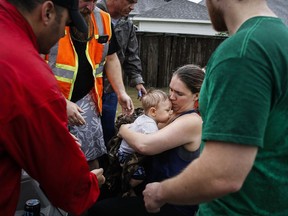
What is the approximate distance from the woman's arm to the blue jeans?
1.45 meters

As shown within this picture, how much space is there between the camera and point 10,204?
1562mm

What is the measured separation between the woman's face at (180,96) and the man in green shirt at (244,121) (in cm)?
136

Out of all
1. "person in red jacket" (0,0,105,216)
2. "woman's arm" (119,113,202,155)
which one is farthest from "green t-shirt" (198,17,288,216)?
"woman's arm" (119,113,202,155)

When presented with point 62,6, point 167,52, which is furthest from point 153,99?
point 167,52

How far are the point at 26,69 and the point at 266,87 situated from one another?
83cm

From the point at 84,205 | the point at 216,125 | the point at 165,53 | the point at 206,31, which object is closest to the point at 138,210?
the point at 84,205

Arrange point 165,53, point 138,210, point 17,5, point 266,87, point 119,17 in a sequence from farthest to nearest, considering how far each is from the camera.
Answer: point 165,53 < point 119,17 < point 138,210 < point 17,5 < point 266,87

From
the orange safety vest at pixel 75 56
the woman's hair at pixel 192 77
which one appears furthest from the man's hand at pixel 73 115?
the woman's hair at pixel 192 77

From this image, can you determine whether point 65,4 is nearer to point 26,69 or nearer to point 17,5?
point 17,5

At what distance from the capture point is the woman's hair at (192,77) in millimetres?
2979

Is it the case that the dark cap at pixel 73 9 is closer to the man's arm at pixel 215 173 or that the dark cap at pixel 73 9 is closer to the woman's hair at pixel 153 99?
the man's arm at pixel 215 173

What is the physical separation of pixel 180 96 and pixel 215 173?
1.62 meters

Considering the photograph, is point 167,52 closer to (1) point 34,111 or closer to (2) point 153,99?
(2) point 153,99

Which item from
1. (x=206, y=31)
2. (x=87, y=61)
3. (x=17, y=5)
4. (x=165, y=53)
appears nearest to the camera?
(x=17, y=5)
